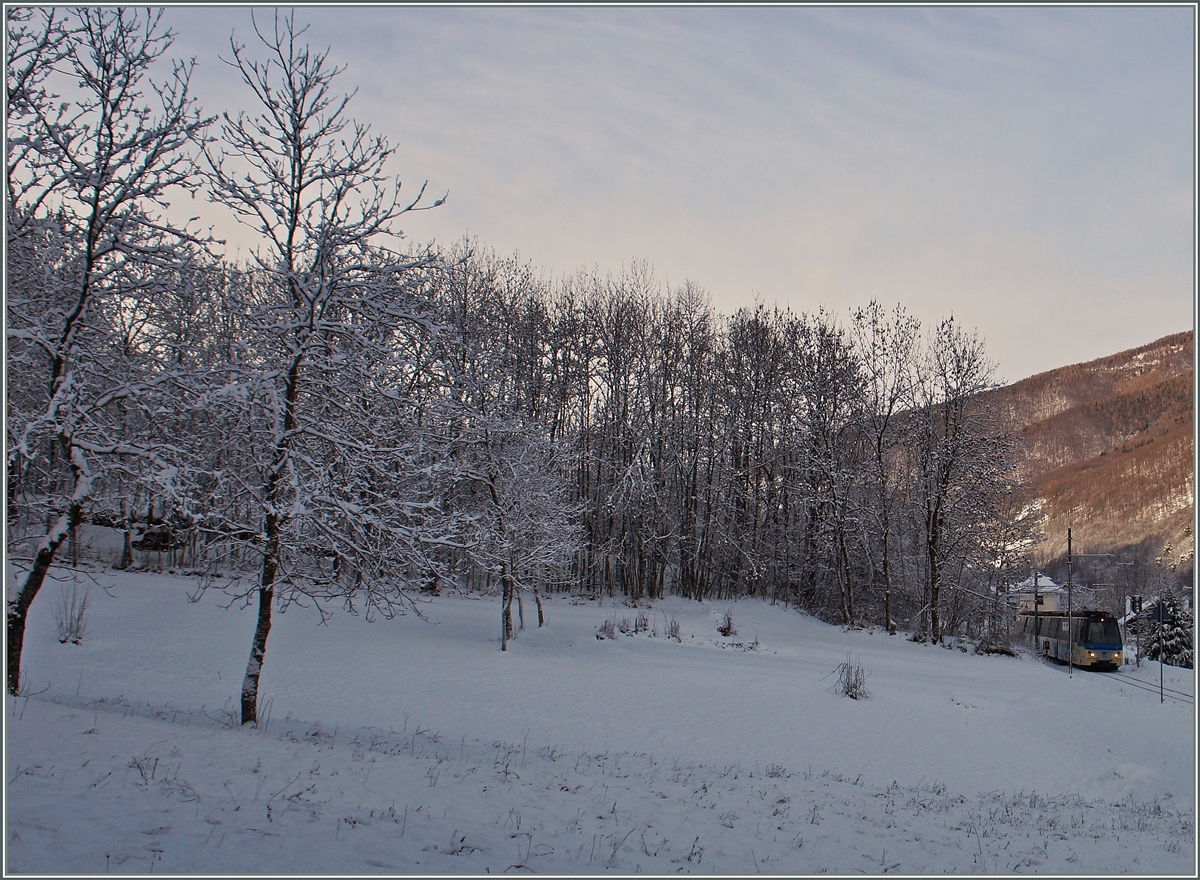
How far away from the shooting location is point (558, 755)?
10664 mm

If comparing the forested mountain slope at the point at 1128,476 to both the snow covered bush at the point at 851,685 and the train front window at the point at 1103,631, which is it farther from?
the snow covered bush at the point at 851,685

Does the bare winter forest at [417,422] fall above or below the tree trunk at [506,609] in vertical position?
above

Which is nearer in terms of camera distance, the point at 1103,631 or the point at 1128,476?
the point at 1103,631

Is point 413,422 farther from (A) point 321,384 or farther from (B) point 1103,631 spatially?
(B) point 1103,631

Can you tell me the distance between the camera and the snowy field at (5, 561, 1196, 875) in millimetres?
5844

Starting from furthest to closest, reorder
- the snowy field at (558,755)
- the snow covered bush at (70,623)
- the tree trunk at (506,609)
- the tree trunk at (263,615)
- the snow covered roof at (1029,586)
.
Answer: the snow covered roof at (1029,586) → the tree trunk at (506,609) → the snow covered bush at (70,623) → the tree trunk at (263,615) → the snowy field at (558,755)

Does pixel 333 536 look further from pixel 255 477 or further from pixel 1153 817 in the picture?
pixel 1153 817

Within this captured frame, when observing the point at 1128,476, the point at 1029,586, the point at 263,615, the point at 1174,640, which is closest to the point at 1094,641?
the point at 1029,586

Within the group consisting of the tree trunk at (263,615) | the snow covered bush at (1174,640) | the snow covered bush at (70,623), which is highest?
the tree trunk at (263,615)

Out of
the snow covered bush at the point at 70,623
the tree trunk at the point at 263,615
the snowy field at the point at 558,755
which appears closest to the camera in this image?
the snowy field at the point at 558,755

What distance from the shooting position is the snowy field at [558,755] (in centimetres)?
584

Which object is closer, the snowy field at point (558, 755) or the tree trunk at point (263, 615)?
the snowy field at point (558, 755)

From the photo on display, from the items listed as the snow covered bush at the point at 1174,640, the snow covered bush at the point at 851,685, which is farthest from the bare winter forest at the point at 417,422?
the snow covered bush at the point at 1174,640

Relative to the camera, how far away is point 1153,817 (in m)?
10.7
